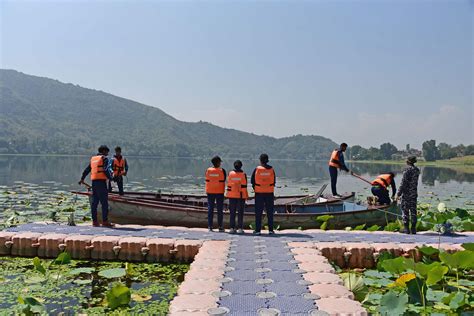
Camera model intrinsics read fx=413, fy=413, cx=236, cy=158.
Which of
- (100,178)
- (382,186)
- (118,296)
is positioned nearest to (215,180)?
(100,178)

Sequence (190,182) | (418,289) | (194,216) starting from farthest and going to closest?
(190,182), (194,216), (418,289)

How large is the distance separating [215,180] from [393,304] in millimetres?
5772

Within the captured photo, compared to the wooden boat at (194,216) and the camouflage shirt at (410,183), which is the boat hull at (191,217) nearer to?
the wooden boat at (194,216)

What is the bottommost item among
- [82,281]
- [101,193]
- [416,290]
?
[82,281]

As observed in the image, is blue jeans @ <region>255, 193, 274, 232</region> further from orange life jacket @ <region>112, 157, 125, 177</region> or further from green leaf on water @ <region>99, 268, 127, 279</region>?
orange life jacket @ <region>112, 157, 125, 177</region>

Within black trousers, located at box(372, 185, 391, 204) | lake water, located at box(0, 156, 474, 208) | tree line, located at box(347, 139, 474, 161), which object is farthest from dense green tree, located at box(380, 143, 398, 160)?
black trousers, located at box(372, 185, 391, 204)

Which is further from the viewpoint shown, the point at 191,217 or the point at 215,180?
the point at 191,217

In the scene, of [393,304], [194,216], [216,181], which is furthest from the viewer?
[194,216]

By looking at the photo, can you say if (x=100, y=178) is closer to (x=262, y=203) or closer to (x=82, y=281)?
(x=82, y=281)

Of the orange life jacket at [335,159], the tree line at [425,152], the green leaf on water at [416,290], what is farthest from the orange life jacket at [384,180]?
the tree line at [425,152]

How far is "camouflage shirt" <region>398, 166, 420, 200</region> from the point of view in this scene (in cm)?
1001

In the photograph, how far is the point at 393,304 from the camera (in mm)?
4836

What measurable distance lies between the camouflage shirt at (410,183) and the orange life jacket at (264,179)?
3244 mm

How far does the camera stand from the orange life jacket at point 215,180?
392 inches
